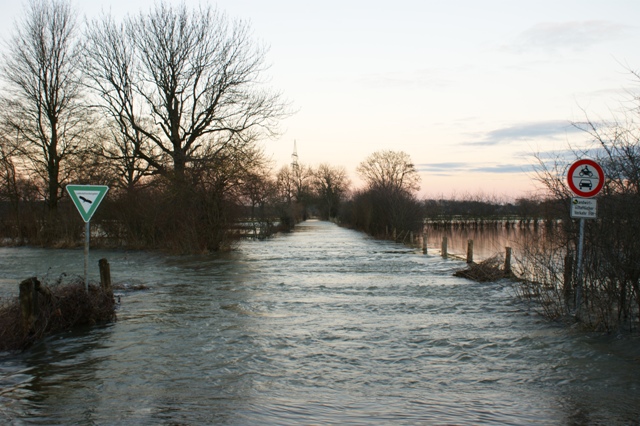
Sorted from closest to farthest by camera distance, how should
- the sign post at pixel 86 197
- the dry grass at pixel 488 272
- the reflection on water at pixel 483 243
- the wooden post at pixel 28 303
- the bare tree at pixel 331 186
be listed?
the wooden post at pixel 28 303 → the sign post at pixel 86 197 → the dry grass at pixel 488 272 → the reflection on water at pixel 483 243 → the bare tree at pixel 331 186

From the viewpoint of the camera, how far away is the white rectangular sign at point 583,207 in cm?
937

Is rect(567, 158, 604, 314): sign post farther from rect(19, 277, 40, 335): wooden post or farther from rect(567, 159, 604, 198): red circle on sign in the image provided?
rect(19, 277, 40, 335): wooden post

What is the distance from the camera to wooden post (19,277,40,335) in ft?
28.1

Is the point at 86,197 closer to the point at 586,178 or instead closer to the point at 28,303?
the point at 28,303

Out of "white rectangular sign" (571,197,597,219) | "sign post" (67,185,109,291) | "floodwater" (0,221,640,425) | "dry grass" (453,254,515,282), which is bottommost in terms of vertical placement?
"floodwater" (0,221,640,425)

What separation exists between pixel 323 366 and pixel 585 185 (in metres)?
5.52

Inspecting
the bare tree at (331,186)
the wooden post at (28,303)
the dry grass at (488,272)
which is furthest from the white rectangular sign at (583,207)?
the bare tree at (331,186)

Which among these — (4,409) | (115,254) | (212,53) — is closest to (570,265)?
(4,409)

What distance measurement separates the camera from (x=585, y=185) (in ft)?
31.1

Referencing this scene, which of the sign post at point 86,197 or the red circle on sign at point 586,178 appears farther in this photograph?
the sign post at point 86,197

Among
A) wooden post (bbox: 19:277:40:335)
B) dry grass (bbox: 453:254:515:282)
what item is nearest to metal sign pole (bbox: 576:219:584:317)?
dry grass (bbox: 453:254:515:282)

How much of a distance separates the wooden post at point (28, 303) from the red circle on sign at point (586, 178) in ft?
30.0

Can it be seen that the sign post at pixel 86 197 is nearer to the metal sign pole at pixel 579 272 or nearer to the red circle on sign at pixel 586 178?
the red circle on sign at pixel 586 178

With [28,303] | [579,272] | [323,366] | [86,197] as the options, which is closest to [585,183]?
[579,272]
